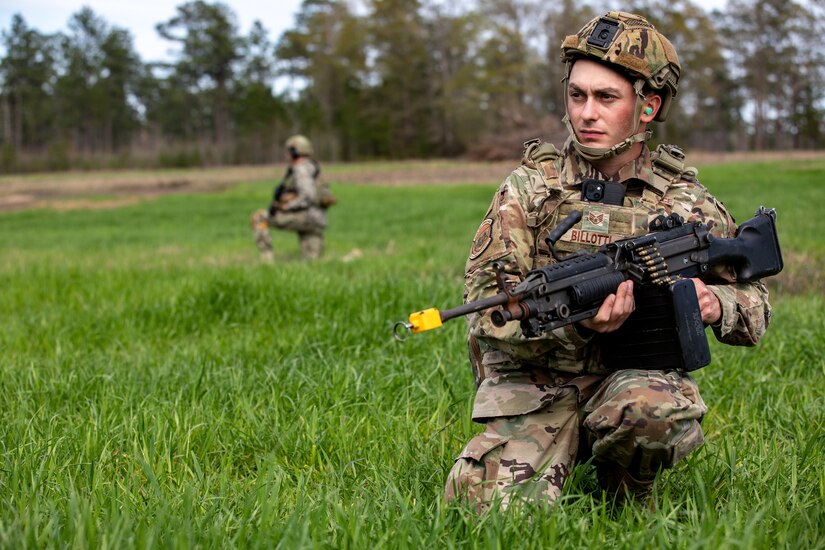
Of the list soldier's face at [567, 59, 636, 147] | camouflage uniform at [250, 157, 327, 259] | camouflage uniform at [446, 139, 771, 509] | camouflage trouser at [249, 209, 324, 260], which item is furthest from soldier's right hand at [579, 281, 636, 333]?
camouflage uniform at [250, 157, 327, 259]

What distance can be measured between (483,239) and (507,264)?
7.1 inches

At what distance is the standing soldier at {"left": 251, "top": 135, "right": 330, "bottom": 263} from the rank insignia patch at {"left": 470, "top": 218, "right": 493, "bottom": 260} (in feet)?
26.7

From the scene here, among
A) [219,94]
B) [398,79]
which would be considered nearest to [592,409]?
[398,79]

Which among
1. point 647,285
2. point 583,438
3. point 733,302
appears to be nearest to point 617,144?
point 647,285

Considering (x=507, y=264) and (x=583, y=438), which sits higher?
(x=507, y=264)

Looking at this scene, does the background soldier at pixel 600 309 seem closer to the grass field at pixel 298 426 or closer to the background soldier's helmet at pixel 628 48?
the background soldier's helmet at pixel 628 48

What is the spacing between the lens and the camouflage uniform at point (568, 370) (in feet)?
9.62

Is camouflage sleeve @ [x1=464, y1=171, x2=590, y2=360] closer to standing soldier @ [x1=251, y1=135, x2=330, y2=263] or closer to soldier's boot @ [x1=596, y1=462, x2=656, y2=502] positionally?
soldier's boot @ [x1=596, y1=462, x2=656, y2=502]

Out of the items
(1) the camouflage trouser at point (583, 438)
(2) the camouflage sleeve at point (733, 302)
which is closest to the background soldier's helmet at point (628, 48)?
(2) the camouflage sleeve at point (733, 302)

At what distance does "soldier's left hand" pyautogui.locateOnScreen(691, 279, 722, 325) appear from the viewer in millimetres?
3094

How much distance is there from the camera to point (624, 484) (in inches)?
121

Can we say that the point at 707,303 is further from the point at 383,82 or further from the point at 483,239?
the point at 383,82

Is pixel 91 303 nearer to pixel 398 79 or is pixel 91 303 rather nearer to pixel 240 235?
pixel 240 235

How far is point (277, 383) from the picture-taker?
4207 millimetres
